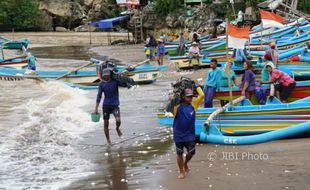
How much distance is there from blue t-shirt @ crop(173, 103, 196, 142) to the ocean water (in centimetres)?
89

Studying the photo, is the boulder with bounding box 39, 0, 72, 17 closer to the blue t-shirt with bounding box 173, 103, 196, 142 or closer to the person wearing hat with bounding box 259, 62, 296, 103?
the person wearing hat with bounding box 259, 62, 296, 103

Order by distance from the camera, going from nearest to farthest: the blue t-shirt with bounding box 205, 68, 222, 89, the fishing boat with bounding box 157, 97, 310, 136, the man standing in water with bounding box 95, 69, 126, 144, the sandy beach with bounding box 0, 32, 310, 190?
the sandy beach with bounding box 0, 32, 310, 190, the fishing boat with bounding box 157, 97, 310, 136, the man standing in water with bounding box 95, 69, 126, 144, the blue t-shirt with bounding box 205, 68, 222, 89

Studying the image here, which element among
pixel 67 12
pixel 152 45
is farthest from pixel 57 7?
pixel 152 45

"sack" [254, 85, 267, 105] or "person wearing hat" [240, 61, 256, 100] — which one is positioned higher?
"person wearing hat" [240, 61, 256, 100]

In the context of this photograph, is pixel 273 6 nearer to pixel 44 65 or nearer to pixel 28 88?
pixel 44 65

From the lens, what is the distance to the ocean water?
8703 millimetres

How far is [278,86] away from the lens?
1283 cm

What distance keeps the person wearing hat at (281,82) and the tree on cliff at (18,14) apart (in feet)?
196

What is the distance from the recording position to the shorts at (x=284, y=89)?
1283cm

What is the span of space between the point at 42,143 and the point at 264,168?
17.9 ft

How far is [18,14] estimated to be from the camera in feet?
228

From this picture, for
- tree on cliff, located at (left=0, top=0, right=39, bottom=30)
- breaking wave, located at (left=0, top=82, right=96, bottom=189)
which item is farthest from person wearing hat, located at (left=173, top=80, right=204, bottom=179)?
tree on cliff, located at (left=0, top=0, right=39, bottom=30)

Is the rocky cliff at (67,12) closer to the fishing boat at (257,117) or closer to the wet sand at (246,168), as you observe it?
the fishing boat at (257,117)

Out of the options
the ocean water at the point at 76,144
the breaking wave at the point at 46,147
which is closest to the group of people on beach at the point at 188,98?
the ocean water at the point at 76,144
